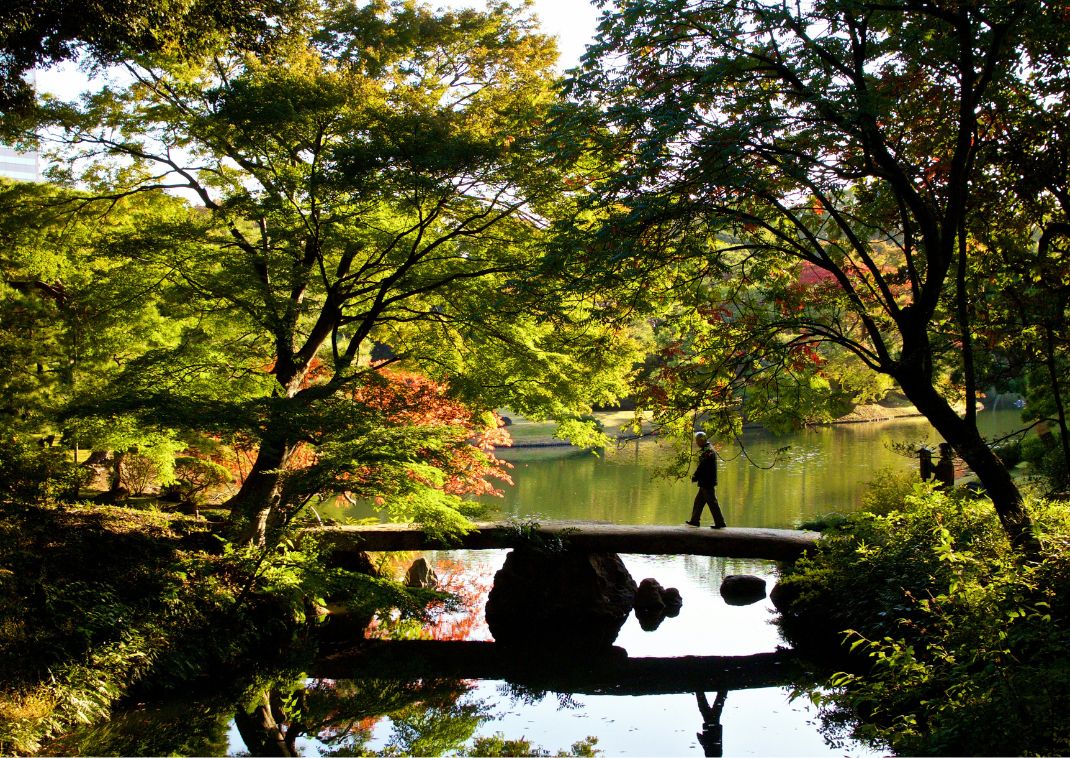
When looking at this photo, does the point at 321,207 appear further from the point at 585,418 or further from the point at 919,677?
the point at 919,677

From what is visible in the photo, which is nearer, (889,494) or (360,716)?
(360,716)

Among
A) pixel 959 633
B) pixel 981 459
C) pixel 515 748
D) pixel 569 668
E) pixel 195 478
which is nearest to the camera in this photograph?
pixel 959 633

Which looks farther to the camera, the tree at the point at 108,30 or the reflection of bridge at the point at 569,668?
the reflection of bridge at the point at 569,668

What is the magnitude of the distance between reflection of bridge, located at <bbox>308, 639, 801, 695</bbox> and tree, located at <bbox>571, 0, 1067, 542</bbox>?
326cm

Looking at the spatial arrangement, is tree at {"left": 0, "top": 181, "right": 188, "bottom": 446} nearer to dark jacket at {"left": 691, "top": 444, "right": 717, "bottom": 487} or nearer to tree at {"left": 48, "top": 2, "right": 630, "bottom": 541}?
tree at {"left": 48, "top": 2, "right": 630, "bottom": 541}

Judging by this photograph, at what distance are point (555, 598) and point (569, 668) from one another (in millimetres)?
1672

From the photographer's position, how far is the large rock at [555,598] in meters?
9.49

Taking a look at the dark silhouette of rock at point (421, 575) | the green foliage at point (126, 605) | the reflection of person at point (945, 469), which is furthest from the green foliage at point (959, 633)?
the dark silhouette of rock at point (421, 575)

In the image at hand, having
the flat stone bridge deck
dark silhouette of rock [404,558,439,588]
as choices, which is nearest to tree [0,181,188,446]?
the flat stone bridge deck

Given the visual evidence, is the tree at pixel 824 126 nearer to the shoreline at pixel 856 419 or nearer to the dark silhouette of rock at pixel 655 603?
the dark silhouette of rock at pixel 655 603

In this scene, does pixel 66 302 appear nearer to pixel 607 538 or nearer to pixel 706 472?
pixel 607 538

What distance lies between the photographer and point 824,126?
4832 millimetres

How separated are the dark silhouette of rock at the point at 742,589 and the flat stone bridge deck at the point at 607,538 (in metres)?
1.22

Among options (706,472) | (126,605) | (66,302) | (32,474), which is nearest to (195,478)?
(66,302)
